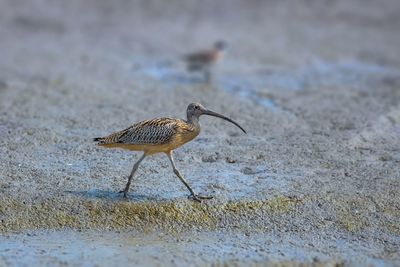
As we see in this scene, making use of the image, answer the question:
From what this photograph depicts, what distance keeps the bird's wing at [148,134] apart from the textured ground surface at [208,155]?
1.74ft

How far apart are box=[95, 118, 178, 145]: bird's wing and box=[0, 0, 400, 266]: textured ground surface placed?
0.53 m

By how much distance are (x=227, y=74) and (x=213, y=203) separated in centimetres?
773

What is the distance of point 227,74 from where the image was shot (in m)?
15.5

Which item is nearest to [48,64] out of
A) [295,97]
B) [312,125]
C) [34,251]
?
[295,97]

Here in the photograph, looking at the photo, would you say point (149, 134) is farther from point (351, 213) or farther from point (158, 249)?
point (351, 213)

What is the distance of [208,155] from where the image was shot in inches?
376

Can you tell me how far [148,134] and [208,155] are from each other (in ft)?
5.34

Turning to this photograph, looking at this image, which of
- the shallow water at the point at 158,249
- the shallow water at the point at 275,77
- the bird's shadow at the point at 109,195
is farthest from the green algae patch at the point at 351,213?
the shallow water at the point at 275,77

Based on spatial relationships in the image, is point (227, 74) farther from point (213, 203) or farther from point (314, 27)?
point (213, 203)

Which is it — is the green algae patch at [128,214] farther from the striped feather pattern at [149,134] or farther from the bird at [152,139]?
the striped feather pattern at [149,134]

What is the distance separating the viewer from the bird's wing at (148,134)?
317 inches

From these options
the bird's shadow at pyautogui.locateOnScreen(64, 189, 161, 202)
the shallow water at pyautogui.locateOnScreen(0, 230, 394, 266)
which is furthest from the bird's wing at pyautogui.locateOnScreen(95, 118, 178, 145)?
the shallow water at pyautogui.locateOnScreen(0, 230, 394, 266)

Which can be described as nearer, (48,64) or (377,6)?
(48,64)

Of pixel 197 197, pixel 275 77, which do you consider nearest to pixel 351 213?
pixel 197 197
